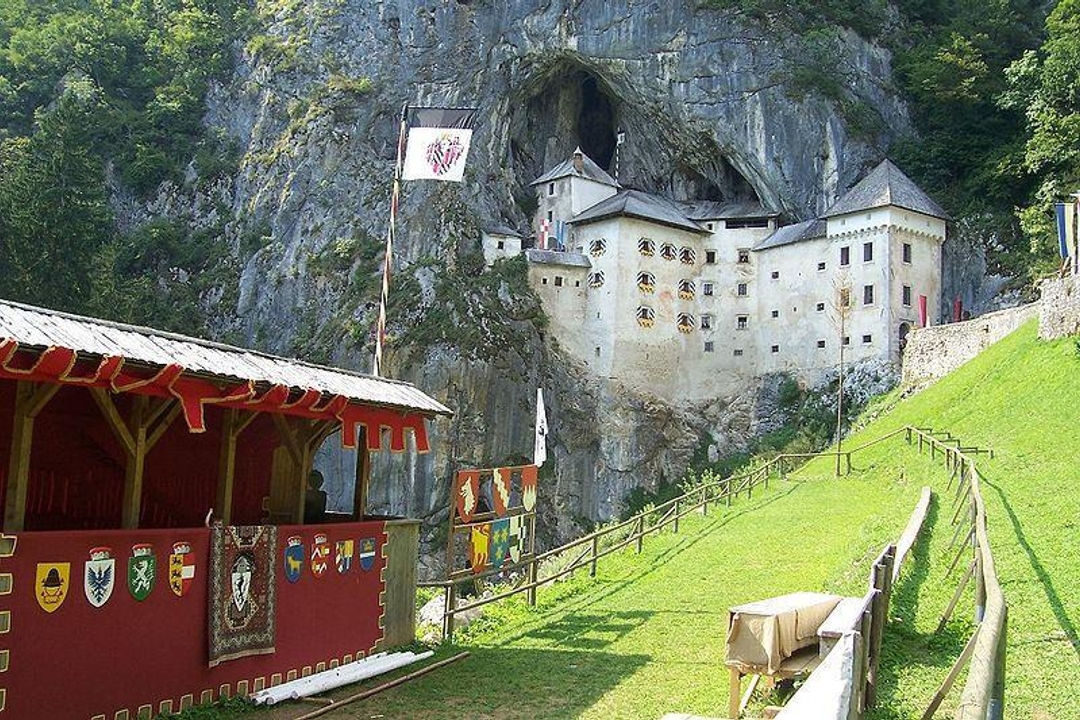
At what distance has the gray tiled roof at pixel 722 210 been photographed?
5388 centimetres

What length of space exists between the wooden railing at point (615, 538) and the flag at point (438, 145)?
352 inches

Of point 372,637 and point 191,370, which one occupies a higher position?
point 191,370

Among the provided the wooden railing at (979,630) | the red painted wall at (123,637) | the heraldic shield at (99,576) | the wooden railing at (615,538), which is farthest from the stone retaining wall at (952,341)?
the heraldic shield at (99,576)

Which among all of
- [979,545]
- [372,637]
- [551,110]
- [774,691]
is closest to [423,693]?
[372,637]

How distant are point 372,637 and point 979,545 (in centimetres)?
756

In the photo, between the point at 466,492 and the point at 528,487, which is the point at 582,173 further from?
the point at 466,492

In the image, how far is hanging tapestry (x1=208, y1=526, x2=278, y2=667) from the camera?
10.5m

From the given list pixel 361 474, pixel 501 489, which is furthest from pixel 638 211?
pixel 361 474

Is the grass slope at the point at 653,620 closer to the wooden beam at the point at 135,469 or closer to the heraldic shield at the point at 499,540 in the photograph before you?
the heraldic shield at the point at 499,540

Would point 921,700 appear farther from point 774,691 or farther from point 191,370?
point 191,370

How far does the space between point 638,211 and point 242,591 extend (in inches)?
1730

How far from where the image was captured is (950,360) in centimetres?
4191

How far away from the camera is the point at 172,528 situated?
34.5 feet

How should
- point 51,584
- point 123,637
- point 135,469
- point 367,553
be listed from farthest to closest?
1. point 367,553
2. point 135,469
3. point 123,637
4. point 51,584
